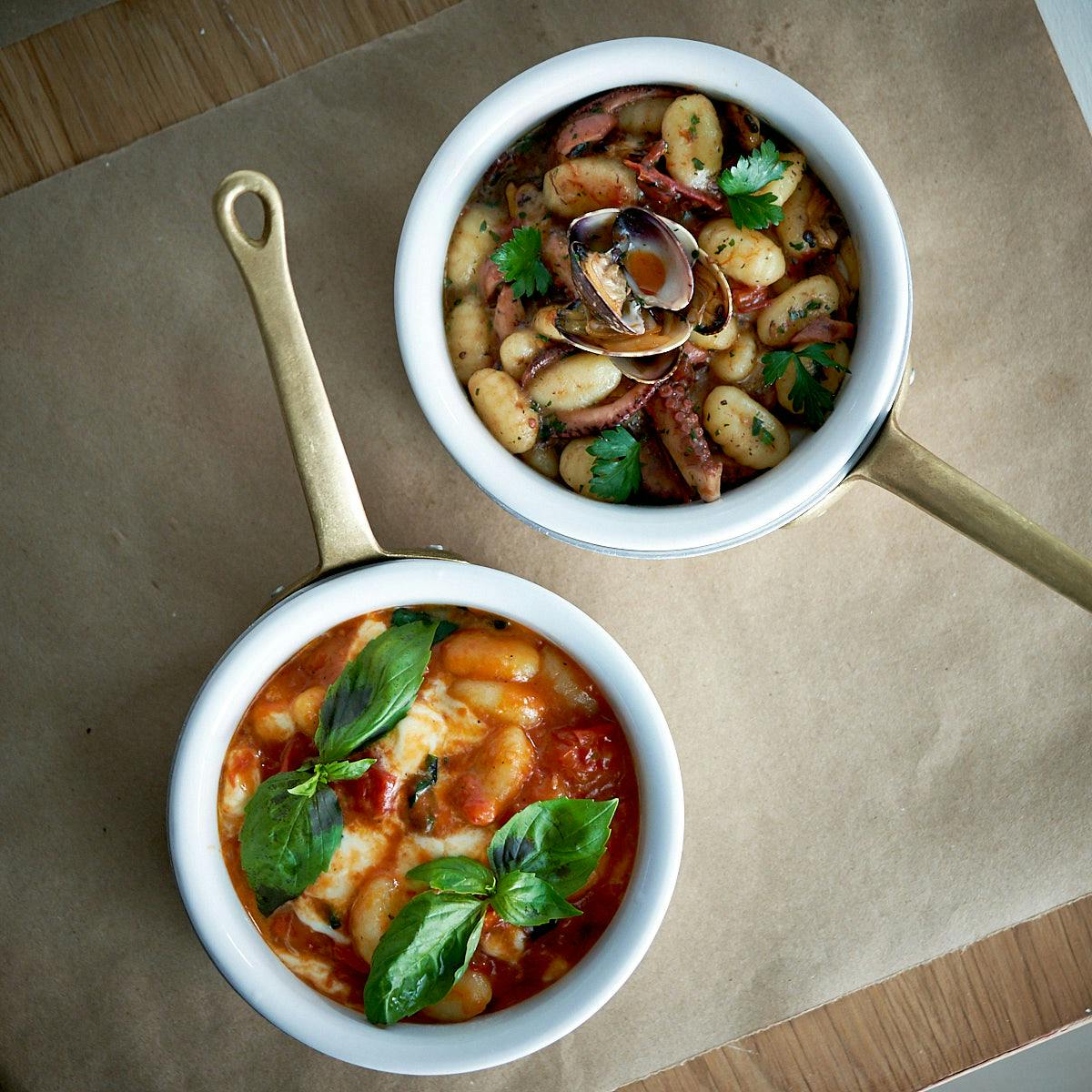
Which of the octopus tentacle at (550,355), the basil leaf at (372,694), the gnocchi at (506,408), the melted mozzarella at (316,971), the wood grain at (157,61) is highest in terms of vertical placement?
the wood grain at (157,61)

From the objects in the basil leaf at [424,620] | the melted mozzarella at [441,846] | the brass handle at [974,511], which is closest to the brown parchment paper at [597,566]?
the basil leaf at [424,620]

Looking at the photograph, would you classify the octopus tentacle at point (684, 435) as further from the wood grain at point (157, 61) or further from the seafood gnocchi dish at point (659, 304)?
the wood grain at point (157, 61)

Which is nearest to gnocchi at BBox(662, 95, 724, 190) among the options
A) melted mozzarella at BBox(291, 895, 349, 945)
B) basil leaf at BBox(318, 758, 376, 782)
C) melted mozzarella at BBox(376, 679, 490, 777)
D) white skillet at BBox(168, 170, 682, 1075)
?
white skillet at BBox(168, 170, 682, 1075)

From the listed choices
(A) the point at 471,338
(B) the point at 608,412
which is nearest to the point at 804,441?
(B) the point at 608,412

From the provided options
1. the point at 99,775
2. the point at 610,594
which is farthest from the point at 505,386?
the point at 99,775

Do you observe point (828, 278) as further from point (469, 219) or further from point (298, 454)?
point (298, 454)

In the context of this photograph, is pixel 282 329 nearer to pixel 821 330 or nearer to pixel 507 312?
pixel 507 312

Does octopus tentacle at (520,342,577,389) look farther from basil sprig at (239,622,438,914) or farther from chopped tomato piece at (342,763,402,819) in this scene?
chopped tomato piece at (342,763,402,819)
